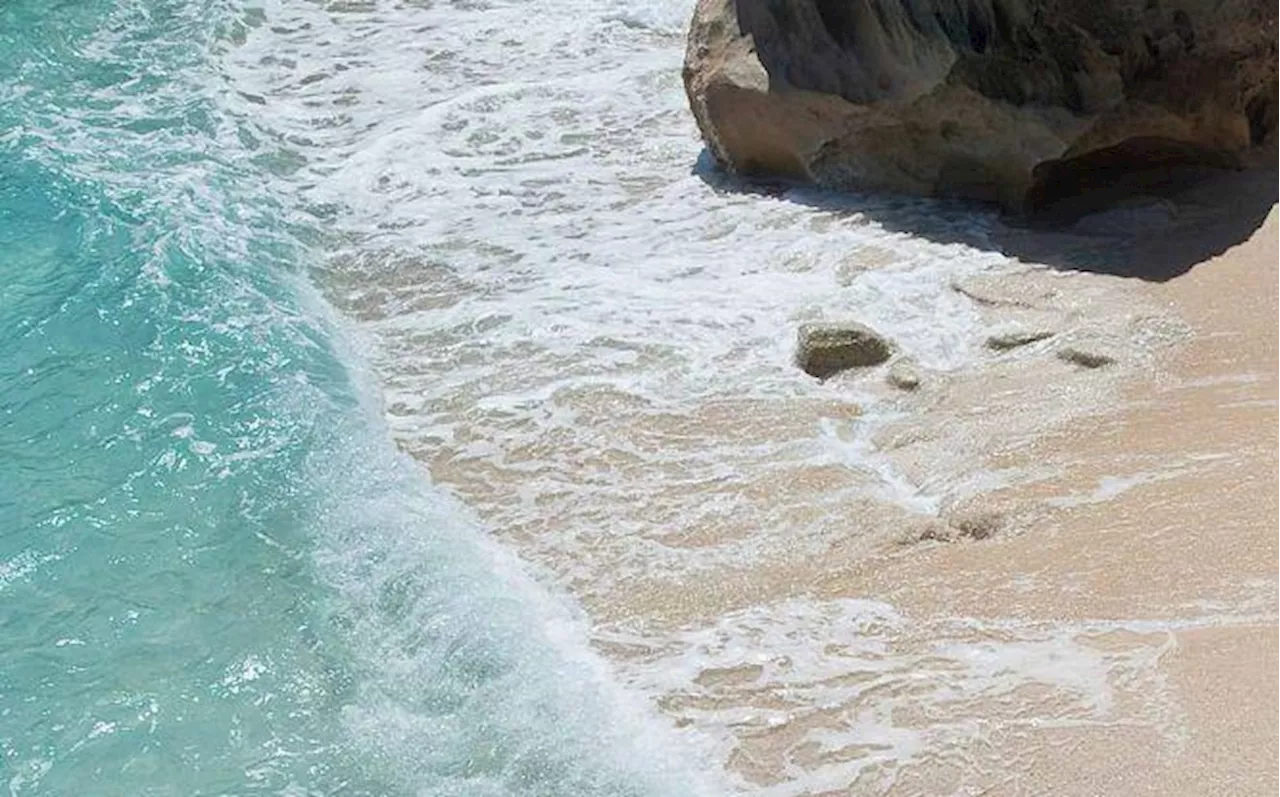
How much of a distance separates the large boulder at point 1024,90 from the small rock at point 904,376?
4.73ft

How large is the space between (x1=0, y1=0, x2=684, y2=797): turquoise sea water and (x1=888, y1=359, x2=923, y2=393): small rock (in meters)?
1.62

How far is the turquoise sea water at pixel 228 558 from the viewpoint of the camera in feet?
15.2

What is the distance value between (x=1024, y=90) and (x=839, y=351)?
172 cm

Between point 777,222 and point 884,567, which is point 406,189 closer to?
point 777,222

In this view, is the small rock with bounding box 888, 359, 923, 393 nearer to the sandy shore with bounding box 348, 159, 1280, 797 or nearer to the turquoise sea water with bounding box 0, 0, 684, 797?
the sandy shore with bounding box 348, 159, 1280, 797

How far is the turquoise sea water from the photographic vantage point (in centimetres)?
462

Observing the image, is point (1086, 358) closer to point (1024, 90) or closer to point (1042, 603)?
point (1042, 603)

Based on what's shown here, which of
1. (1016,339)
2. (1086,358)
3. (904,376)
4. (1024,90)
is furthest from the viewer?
(1024,90)

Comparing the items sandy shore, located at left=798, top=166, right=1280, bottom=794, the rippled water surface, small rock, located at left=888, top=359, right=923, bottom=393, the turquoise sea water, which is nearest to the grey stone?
sandy shore, located at left=798, top=166, right=1280, bottom=794

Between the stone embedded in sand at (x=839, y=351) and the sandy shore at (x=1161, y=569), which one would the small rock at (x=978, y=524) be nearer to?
the sandy shore at (x=1161, y=569)

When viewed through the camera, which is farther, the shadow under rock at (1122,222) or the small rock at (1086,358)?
the shadow under rock at (1122,222)

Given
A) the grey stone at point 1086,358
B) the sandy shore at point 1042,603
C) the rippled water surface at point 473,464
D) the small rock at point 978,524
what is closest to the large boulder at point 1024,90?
the rippled water surface at point 473,464

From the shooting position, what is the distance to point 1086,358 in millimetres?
5980

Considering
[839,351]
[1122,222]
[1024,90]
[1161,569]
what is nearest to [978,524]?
[1161,569]
